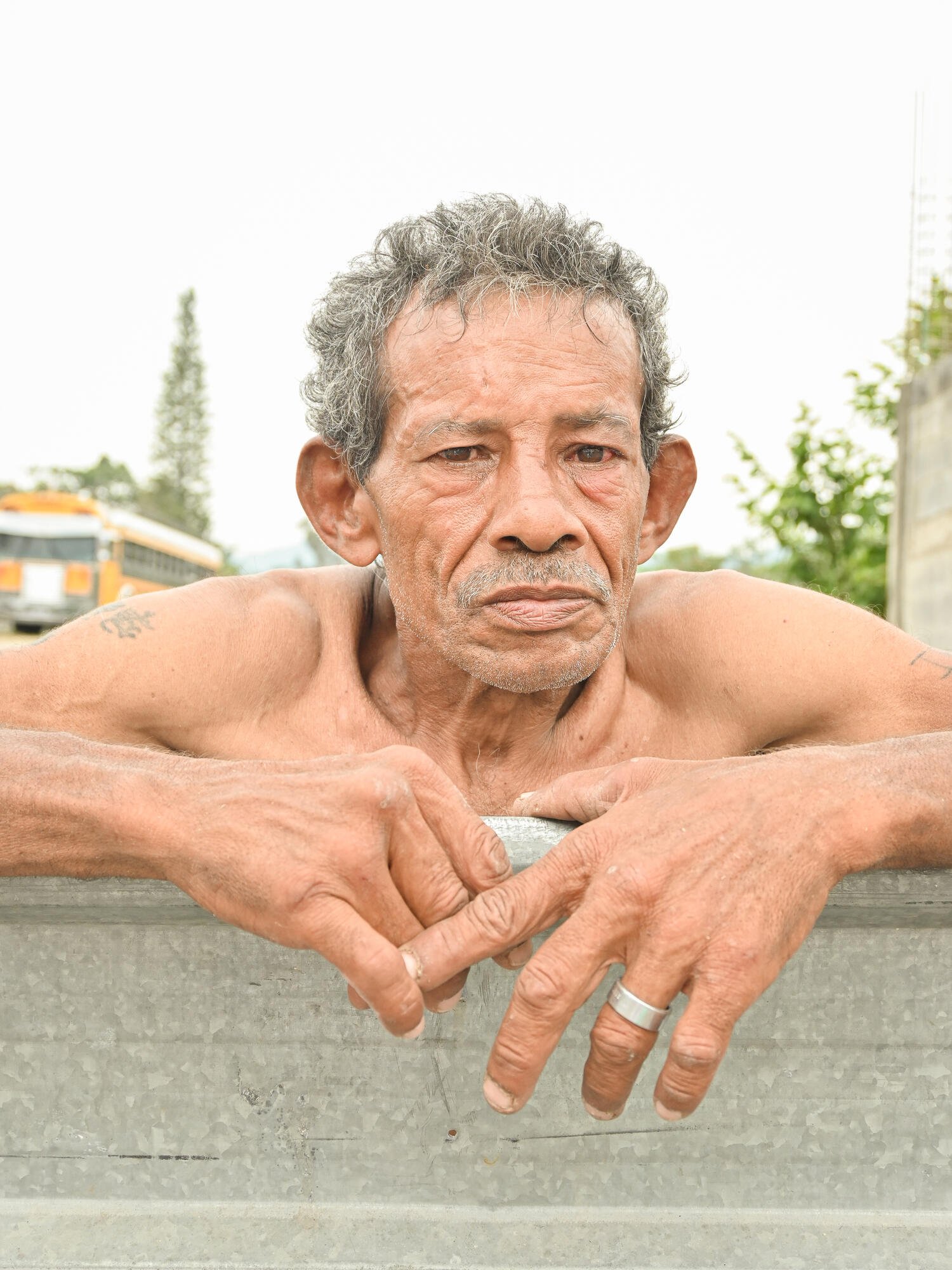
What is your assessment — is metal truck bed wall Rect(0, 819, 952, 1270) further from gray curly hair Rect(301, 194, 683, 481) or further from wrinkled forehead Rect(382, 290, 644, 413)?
gray curly hair Rect(301, 194, 683, 481)

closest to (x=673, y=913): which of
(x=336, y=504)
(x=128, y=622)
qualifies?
(x=128, y=622)

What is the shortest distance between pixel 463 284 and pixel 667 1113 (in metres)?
1.53

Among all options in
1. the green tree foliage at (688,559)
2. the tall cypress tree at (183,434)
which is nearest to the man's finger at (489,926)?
the green tree foliage at (688,559)

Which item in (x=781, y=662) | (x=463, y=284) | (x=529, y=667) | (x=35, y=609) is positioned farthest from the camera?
(x=35, y=609)

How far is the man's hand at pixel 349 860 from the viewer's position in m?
1.21

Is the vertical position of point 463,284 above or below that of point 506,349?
above

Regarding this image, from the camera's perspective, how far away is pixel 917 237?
7.11 meters

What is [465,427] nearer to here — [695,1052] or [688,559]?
[695,1052]

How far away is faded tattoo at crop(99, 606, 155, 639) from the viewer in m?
2.13

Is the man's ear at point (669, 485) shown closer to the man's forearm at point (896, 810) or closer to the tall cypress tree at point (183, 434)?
the man's forearm at point (896, 810)

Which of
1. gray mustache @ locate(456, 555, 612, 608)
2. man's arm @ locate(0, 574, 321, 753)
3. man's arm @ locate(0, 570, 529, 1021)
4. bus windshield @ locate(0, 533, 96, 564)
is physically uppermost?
bus windshield @ locate(0, 533, 96, 564)

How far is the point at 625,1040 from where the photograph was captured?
1209mm

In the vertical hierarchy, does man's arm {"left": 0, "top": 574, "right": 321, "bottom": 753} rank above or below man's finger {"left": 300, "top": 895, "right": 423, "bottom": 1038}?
above

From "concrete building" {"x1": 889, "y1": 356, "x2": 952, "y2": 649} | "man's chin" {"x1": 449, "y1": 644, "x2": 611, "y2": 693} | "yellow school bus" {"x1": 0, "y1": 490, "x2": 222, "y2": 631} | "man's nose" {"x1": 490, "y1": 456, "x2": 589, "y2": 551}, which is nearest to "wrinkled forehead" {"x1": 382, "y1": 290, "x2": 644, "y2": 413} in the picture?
"man's nose" {"x1": 490, "y1": 456, "x2": 589, "y2": 551}
